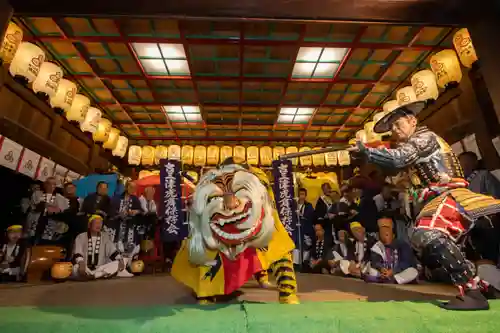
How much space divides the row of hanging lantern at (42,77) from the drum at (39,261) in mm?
3368

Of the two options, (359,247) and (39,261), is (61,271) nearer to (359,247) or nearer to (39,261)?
(39,261)

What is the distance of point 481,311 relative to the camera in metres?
2.06

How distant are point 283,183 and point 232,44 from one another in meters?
3.55

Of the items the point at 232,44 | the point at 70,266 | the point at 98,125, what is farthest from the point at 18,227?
the point at 232,44

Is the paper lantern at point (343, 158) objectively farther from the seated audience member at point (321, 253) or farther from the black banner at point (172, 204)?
the black banner at point (172, 204)

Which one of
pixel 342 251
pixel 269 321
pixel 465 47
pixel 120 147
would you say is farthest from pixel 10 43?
pixel 465 47

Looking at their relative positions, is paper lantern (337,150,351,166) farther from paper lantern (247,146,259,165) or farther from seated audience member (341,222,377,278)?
seated audience member (341,222,377,278)

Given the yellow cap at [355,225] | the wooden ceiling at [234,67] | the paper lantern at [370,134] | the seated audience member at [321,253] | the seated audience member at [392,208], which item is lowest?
the seated audience member at [321,253]

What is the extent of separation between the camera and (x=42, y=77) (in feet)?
22.0

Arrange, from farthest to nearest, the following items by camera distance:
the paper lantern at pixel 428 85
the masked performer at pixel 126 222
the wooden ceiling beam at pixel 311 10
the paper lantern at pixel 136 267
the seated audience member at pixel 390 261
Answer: the paper lantern at pixel 428 85 < the masked performer at pixel 126 222 < the paper lantern at pixel 136 267 < the seated audience member at pixel 390 261 < the wooden ceiling beam at pixel 311 10

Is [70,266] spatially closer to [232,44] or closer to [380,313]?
[380,313]

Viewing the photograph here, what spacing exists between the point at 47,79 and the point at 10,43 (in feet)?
3.95

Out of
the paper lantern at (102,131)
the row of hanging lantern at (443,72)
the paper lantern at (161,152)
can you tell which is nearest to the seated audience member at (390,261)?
the row of hanging lantern at (443,72)

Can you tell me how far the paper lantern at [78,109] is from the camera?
26.2ft
